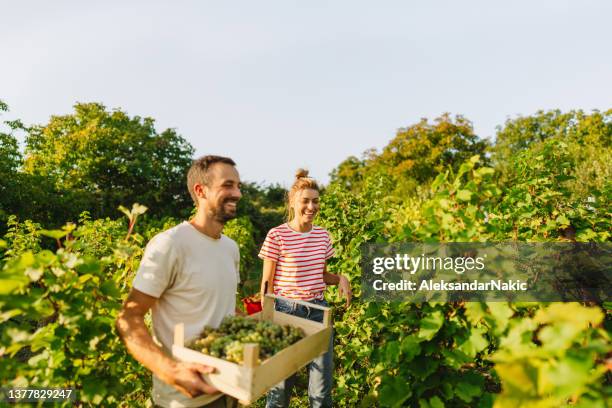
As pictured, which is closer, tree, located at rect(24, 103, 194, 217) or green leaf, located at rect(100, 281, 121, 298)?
green leaf, located at rect(100, 281, 121, 298)

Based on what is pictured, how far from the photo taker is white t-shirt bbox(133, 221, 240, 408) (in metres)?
1.81

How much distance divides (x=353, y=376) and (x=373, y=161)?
3077 centimetres

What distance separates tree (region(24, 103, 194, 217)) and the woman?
41.0ft

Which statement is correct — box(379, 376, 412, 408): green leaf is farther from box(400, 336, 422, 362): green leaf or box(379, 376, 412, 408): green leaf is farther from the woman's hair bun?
the woman's hair bun

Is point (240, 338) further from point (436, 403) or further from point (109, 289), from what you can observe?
point (436, 403)

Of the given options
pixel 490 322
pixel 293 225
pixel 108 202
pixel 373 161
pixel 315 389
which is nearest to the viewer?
pixel 490 322

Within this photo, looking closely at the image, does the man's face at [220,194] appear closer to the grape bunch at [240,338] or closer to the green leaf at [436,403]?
the grape bunch at [240,338]

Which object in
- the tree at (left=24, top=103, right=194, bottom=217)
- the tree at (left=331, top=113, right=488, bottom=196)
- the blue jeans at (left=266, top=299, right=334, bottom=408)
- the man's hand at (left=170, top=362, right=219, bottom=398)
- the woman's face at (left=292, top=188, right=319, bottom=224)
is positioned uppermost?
the tree at (left=331, top=113, right=488, bottom=196)

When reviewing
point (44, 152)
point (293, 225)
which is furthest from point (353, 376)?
point (44, 152)

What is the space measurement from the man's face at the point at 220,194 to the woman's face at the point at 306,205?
1.21m

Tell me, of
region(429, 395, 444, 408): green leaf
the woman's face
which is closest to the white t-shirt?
region(429, 395, 444, 408): green leaf

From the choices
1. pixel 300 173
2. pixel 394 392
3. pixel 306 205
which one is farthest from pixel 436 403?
pixel 300 173

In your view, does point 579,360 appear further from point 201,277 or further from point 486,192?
point 201,277

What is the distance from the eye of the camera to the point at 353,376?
3740 mm
